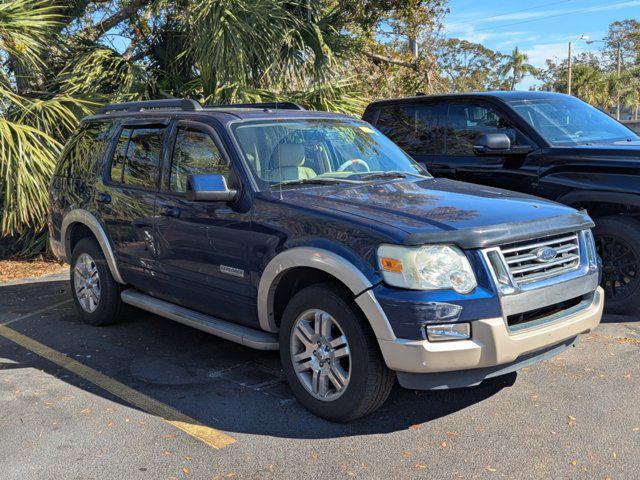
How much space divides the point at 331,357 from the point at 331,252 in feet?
2.05

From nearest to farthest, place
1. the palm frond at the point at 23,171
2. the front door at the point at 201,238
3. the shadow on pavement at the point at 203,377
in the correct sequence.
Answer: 1. the shadow on pavement at the point at 203,377
2. the front door at the point at 201,238
3. the palm frond at the point at 23,171

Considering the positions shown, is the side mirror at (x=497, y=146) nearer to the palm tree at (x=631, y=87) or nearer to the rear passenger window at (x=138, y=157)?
the rear passenger window at (x=138, y=157)

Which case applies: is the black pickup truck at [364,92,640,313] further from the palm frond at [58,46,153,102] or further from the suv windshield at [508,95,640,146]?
the palm frond at [58,46,153,102]

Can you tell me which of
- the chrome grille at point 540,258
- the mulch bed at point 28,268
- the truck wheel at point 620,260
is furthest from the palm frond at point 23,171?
the chrome grille at point 540,258

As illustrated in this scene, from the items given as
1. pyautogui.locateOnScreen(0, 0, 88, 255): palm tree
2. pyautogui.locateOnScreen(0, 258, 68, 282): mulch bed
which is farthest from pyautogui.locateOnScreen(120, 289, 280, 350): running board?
pyautogui.locateOnScreen(0, 0, 88, 255): palm tree

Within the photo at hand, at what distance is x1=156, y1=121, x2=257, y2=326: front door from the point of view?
4359mm

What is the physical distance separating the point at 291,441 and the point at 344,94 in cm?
766

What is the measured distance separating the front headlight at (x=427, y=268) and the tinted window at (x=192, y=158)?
160 centimetres

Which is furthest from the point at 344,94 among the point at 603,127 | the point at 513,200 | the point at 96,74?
Answer: the point at 513,200

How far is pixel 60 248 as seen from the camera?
636 cm

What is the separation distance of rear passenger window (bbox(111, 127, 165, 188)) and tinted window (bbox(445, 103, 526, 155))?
324 centimetres

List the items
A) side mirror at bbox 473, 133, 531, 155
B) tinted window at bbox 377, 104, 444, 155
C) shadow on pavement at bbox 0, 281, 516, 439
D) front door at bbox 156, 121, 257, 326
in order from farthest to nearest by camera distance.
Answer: tinted window at bbox 377, 104, 444, 155
side mirror at bbox 473, 133, 531, 155
front door at bbox 156, 121, 257, 326
shadow on pavement at bbox 0, 281, 516, 439

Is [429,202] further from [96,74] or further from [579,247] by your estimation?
[96,74]

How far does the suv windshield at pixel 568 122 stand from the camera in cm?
634
